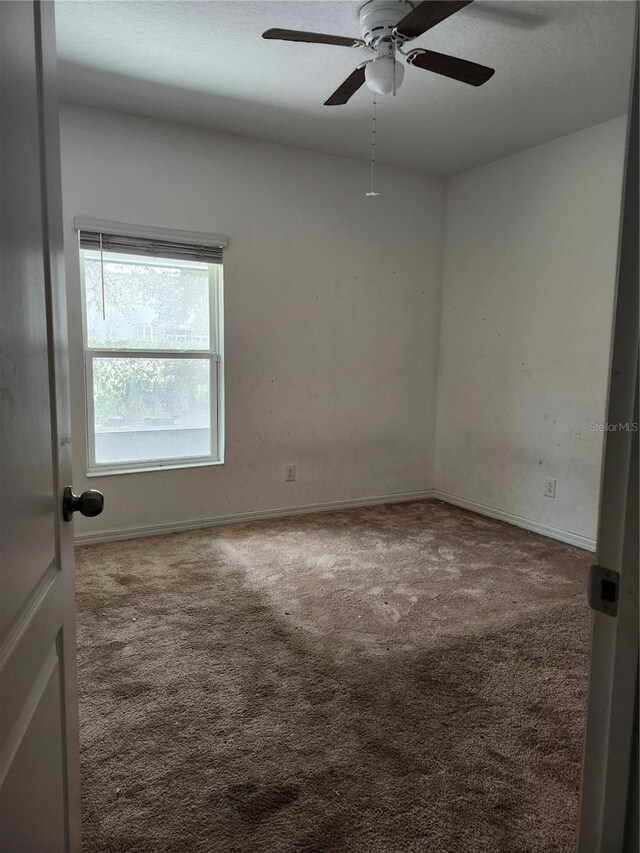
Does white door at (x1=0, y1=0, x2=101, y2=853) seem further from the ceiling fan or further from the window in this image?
the window

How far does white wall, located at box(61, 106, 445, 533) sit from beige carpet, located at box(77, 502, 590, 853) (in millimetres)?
831

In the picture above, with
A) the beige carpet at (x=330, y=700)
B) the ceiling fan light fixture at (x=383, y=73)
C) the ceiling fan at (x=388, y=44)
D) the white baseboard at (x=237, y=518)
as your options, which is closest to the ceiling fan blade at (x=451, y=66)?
the ceiling fan at (x=388, y=44)

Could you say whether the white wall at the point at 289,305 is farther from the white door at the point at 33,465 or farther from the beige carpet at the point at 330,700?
the white door at the point at 33,465

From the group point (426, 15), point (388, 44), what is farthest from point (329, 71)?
point (426, 15)

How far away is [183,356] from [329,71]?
1.95m

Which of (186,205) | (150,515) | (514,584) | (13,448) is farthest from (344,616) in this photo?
(186,205)

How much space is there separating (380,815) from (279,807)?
0.90 ft

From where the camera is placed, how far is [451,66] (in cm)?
230

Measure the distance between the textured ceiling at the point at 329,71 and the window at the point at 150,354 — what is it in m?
0.90

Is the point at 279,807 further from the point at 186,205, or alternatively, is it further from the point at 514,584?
the point at 186,205

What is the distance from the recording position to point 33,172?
0.82 metres

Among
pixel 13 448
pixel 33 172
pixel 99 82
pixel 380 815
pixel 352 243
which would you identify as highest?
pixel 99 82

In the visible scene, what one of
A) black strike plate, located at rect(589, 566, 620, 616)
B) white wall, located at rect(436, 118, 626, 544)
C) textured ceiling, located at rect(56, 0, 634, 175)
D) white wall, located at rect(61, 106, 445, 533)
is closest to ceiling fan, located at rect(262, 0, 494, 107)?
textured ceiling, located at rect(56, 0, 634, 175)

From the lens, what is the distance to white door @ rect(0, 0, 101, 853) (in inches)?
27.1
